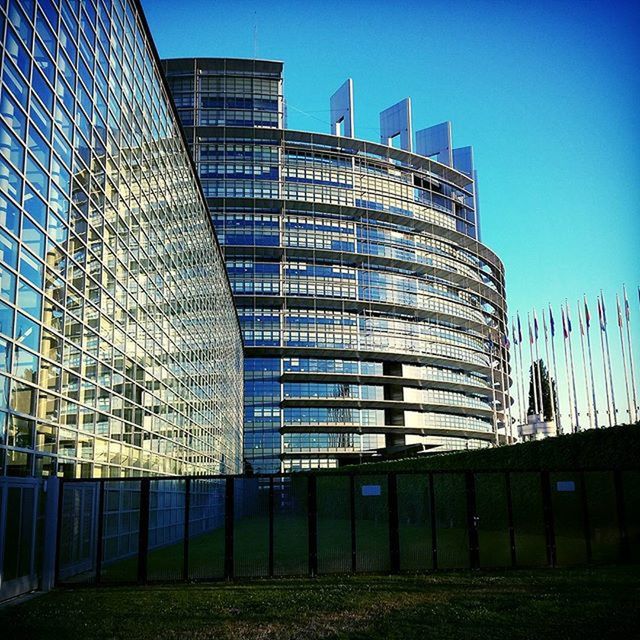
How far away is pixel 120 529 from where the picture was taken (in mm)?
22750

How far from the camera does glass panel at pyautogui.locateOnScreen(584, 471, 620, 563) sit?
19984mm

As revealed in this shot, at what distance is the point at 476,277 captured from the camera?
112m

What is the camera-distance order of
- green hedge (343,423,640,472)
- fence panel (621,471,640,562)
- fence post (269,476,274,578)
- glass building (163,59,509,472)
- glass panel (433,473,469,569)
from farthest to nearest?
glass building (163,59,509,472), green hedge (343,423,640,472), fence panel (621,471,640,562), glass panel (433,473,469,569), fence post (269,476,274,578)

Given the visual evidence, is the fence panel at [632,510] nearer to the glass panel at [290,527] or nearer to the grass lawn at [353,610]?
the grass lawn at [353,610]

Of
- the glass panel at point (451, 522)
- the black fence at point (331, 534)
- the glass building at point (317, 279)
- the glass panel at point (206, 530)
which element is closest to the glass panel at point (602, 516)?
the black fence at point (331, 534)

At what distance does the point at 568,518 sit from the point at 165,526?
16.5 meters

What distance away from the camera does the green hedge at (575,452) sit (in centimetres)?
2267

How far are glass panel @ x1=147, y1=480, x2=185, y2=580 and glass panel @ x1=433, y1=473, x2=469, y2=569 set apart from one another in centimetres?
722

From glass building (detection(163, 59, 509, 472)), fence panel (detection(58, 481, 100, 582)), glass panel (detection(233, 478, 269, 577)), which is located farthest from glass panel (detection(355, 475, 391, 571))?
glass building (detection(163, 59, 509, 472))

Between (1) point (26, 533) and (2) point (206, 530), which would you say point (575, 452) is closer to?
(1) point (26, 533)

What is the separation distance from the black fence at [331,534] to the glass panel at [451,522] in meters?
0.06

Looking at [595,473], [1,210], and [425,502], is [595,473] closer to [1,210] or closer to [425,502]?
[425,502]

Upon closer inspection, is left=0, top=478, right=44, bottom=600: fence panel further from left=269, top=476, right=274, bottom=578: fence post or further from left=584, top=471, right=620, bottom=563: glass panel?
left=584, top=471, right=620, bottom=563: glass panel

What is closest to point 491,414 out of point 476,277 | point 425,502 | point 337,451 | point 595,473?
point 476,277
